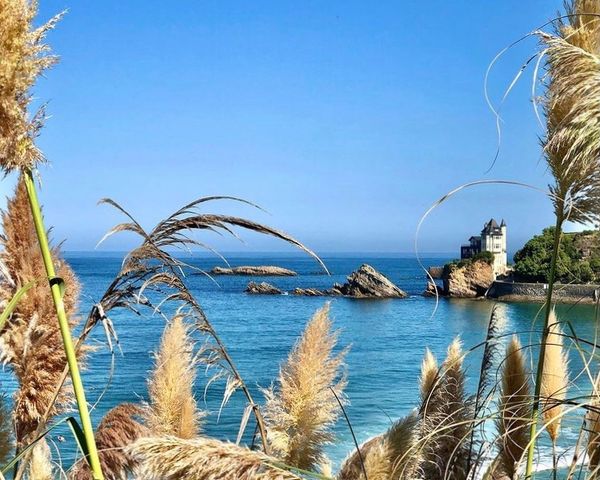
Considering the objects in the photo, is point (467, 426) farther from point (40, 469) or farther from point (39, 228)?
point (39, 228)

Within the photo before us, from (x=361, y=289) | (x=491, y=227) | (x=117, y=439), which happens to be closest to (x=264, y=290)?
(x=361, y=289)

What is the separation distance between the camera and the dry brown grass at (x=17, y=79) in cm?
142

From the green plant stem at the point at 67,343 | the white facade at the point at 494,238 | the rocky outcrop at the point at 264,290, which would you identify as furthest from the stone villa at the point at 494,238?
the green plant stem at the point at 67,343

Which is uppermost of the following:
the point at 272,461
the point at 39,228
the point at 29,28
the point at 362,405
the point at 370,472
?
the point at 29,28

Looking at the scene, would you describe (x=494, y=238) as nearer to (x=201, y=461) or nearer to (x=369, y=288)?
(x=369, y=288)

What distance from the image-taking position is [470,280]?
271 ft

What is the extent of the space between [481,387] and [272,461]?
1476 mm

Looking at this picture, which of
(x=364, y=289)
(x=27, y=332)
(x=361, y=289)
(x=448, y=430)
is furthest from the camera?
(x=361, y=289)

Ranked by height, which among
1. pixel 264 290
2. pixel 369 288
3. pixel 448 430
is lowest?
pixel 264 290

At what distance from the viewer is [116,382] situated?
2442 cm

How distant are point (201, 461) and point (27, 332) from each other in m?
1.11

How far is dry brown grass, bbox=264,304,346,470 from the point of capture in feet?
9.87

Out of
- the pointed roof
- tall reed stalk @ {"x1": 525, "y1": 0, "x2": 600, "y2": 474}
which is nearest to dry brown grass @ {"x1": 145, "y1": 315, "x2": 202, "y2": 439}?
tall reed stalk @ {"x1": 525, "y1": 0, "x2": 600, "y2": 474}

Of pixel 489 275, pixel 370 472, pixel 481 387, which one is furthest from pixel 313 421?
pixel 489 275
